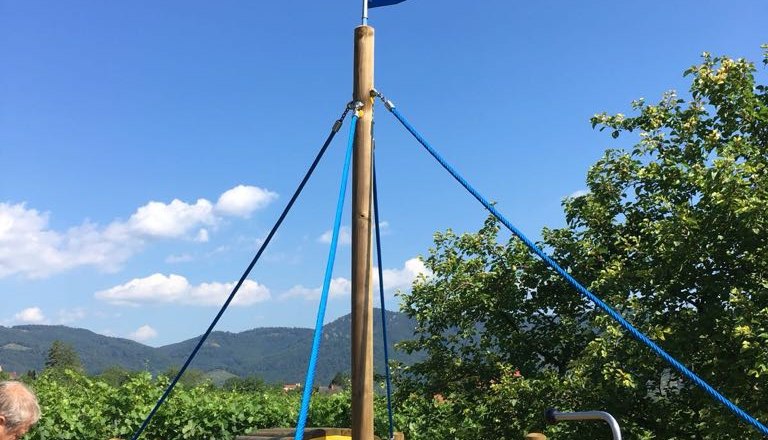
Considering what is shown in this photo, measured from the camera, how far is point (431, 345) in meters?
Result: 8.60

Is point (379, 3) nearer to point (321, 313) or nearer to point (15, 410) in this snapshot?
point (321, 313)

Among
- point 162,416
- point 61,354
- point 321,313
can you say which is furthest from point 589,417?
point 61,354

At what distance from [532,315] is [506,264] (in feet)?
2.18

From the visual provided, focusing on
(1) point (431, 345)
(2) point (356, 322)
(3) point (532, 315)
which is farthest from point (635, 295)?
(2) point (356, 322)

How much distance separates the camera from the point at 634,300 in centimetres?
666

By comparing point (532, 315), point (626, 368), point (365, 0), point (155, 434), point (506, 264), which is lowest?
point (155, 434)

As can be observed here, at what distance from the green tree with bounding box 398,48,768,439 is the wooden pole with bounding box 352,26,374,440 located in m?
3.06

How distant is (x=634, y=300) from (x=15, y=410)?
17.7ft

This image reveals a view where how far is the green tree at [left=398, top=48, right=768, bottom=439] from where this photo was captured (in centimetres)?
604

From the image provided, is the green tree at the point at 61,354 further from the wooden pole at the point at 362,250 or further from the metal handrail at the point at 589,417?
the metal handrail at the point at 589,417

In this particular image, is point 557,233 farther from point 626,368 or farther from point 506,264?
point 626,368

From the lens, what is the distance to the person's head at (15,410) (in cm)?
273

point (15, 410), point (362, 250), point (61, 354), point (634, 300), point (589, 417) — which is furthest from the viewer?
point (61, 354)

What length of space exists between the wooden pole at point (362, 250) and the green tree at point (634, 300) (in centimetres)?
306
